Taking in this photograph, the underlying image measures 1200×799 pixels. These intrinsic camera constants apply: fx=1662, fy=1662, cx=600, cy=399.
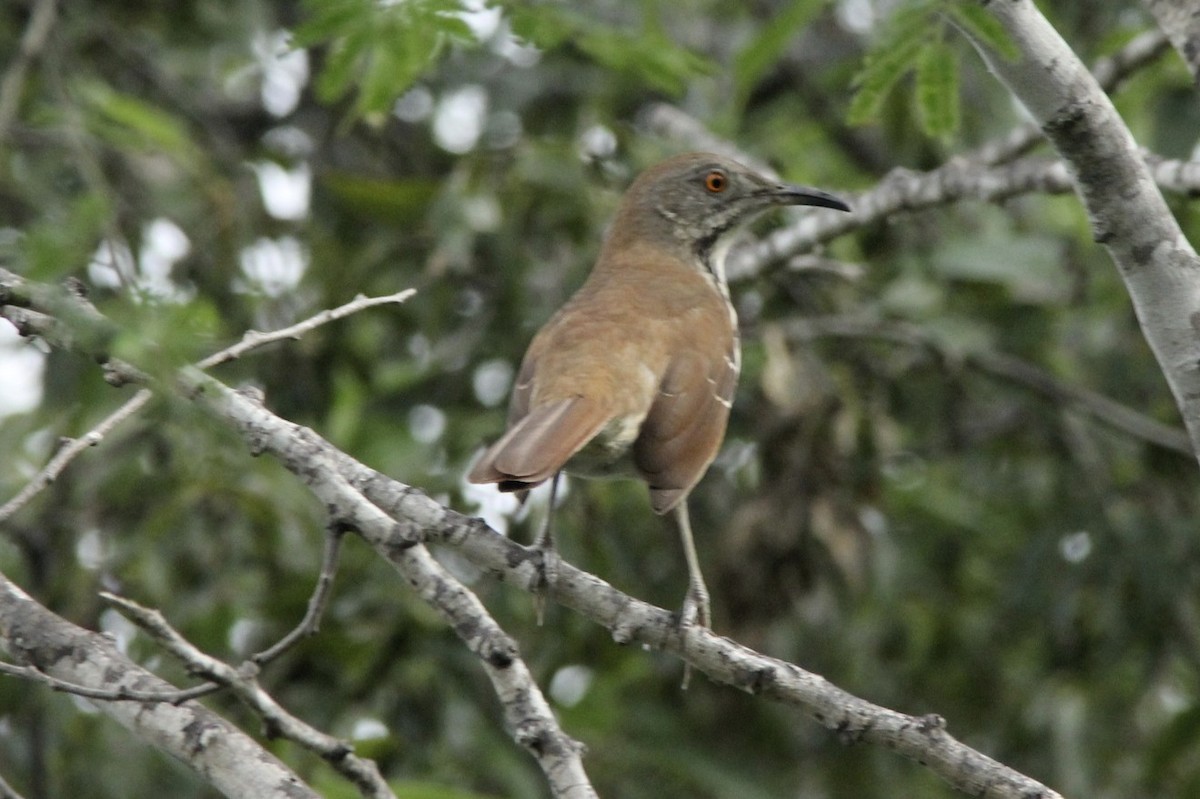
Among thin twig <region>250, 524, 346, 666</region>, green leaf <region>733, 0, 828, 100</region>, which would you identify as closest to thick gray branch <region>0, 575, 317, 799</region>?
thin twig <region>250, 524, 346, 666</region>

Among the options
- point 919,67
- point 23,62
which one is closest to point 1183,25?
point 919,67

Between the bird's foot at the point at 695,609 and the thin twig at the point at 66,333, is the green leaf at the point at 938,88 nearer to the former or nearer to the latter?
the bird's foot at the point at 695,609

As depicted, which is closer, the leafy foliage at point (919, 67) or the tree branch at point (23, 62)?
the leafy foliage at point (919, 67)

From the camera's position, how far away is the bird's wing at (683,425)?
4480 millimetres

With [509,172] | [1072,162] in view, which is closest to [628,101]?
[509,172]

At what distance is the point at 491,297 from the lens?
6.50m

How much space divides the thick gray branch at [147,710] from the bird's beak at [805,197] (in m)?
2.98

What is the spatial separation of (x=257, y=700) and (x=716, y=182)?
127 inches

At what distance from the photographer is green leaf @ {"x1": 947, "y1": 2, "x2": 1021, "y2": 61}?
3.38m

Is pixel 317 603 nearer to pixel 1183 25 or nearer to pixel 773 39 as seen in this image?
pixel 1183 25

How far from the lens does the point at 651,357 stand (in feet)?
16.1

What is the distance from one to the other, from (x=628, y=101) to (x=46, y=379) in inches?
118

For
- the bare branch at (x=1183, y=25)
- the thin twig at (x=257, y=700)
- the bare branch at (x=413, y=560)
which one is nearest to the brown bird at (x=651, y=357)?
the bare branch at (x=413, y=560)

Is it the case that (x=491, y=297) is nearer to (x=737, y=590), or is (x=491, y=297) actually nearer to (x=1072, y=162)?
(x=737, y=590)
